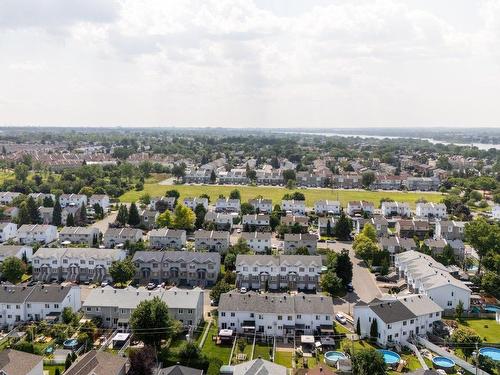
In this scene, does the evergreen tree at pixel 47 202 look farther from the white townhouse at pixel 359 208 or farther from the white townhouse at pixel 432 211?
the white townhouse at pixel 432 211

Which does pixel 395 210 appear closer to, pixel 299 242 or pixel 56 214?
pixel 299 242

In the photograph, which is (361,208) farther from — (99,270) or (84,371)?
(84,371)

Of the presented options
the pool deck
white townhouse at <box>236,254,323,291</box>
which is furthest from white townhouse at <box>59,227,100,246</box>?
the pool deck

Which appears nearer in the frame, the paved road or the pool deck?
the pool deck

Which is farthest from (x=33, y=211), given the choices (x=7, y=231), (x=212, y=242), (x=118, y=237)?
(x=212, y=242)

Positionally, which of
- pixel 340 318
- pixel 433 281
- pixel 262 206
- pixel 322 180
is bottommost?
pixel 340 318

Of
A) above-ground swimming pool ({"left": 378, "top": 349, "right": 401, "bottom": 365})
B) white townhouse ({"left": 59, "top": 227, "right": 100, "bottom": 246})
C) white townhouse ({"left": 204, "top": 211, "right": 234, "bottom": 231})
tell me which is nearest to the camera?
above-ground swimming pool ({"left": 378, "top": 349, "right": 401, "bottom": 365})

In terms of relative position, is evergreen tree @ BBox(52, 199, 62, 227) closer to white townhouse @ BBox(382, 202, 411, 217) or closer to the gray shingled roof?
the gray shingled roof

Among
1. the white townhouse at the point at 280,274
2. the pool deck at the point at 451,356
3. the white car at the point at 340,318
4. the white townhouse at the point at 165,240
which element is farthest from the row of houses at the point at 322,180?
the pool deck at the point at 451,356
